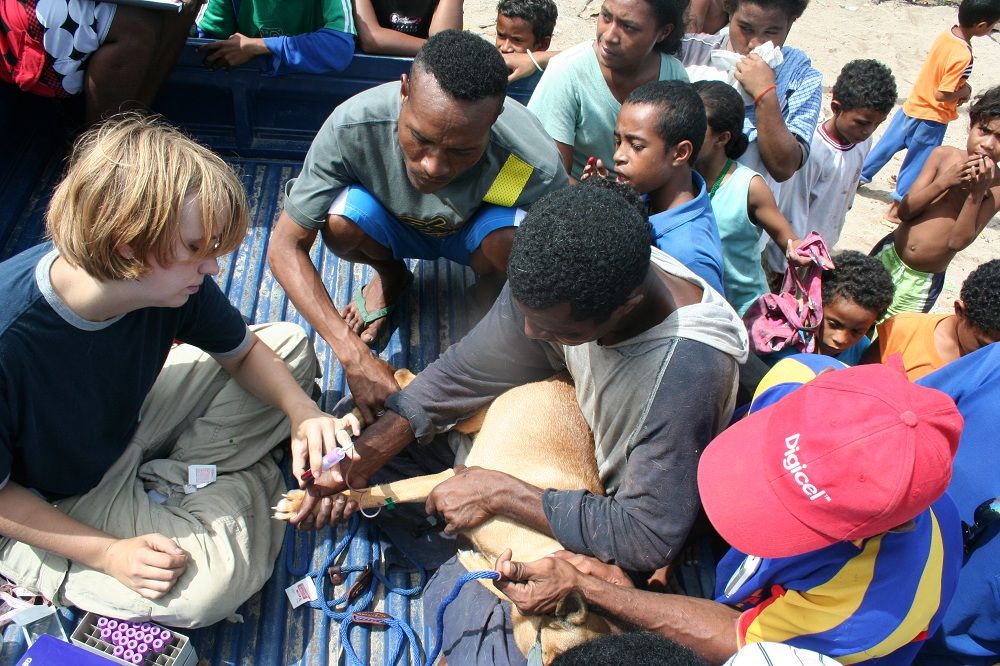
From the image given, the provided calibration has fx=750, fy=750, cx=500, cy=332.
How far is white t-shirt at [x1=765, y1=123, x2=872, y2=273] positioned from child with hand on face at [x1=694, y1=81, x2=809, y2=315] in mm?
601

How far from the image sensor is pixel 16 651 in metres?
2.06

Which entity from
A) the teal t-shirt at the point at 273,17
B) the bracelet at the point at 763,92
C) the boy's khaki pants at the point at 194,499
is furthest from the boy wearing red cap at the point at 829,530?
the teal t-shirt at the point at 273,17

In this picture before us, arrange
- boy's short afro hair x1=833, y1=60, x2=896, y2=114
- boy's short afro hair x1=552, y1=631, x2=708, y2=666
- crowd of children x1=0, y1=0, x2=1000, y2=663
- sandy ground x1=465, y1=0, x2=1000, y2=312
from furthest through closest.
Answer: sandy ground x1=465, y1=0, x2=1000, y2=312
boy's short afro hair x1=833, y1=60, x2=896, y2=114
crowd of children x1=0, y1=0, x2=1000, y2=663
boy's short afro hair x1=552, y1=631, x2=708, y2=666

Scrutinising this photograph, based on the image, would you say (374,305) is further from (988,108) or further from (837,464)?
(988,108)

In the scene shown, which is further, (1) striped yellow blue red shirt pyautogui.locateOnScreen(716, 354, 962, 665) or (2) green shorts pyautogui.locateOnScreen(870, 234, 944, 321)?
(2) green shorts pyautogui.locateOnScreen(870, 234, 944, 321)

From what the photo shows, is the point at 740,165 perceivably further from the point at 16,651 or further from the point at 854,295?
the point at 16,651

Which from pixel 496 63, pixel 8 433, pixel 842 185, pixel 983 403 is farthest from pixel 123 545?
pixel 842 185

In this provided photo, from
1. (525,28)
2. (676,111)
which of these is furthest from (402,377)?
(525,28)

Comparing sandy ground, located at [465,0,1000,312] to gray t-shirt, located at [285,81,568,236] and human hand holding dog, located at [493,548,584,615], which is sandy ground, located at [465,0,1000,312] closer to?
gray t-shirt, located at [285,81,568,236]

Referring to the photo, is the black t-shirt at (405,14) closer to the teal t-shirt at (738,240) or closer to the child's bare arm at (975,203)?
the teal t-shirt at (738,240)

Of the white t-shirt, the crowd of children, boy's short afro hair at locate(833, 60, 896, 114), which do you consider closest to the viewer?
the crowd of children

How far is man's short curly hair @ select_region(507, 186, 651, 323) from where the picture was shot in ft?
6.07

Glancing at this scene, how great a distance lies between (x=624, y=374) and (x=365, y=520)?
107 centimetres

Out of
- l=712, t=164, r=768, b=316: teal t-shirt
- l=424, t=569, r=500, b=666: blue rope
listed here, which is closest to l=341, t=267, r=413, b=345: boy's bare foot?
l=424, t=569, r=500, b=666: blue rope
